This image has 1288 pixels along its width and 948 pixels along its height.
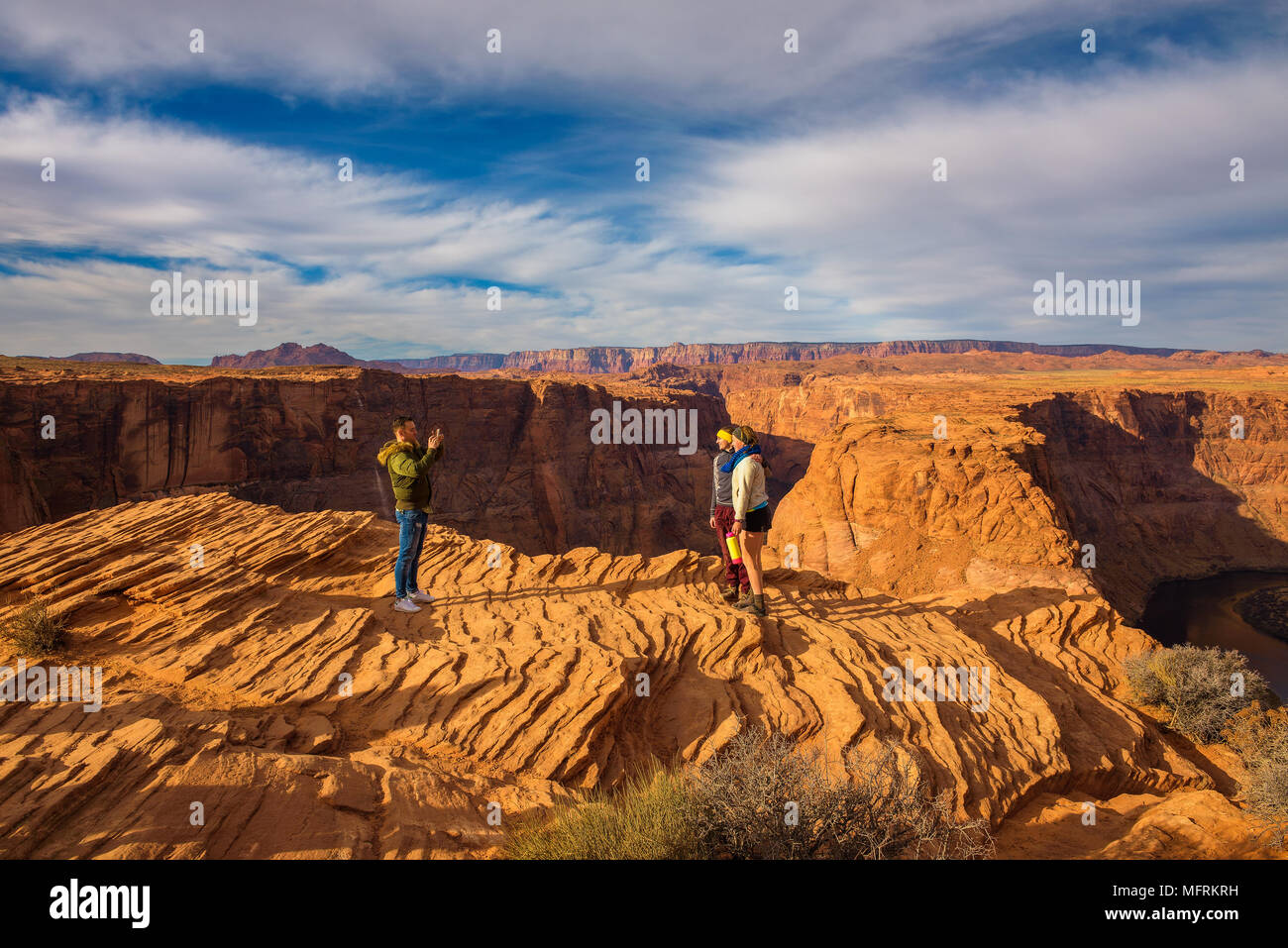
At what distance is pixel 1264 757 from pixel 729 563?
719 centimetres

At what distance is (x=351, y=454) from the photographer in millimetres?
39906

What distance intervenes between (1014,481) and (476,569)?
23231 mm

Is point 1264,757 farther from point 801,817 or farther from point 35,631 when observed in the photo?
point 35,631

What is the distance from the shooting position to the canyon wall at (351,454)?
30.2m

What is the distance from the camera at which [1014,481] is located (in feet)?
78.4

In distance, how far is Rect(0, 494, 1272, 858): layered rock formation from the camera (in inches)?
140

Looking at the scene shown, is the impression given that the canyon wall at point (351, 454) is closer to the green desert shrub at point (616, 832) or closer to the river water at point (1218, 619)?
the river water at point (1218, 619)

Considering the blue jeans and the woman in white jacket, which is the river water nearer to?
the woman in white jacket

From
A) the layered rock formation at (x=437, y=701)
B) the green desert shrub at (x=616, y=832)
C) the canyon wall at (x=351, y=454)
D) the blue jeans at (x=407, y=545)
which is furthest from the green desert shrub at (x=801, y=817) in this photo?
the canyon wall at (x=351, y=454)

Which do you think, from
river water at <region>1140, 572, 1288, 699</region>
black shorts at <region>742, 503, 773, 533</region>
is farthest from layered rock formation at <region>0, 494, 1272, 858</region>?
river water at <region>1140, 572, 1288, 699</region>

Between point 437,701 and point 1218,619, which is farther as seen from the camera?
point 1218,619

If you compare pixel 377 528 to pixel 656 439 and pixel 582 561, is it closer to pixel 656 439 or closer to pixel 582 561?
pixel 582 561

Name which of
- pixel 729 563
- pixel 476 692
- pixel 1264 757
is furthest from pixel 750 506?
pixel 1264 757
